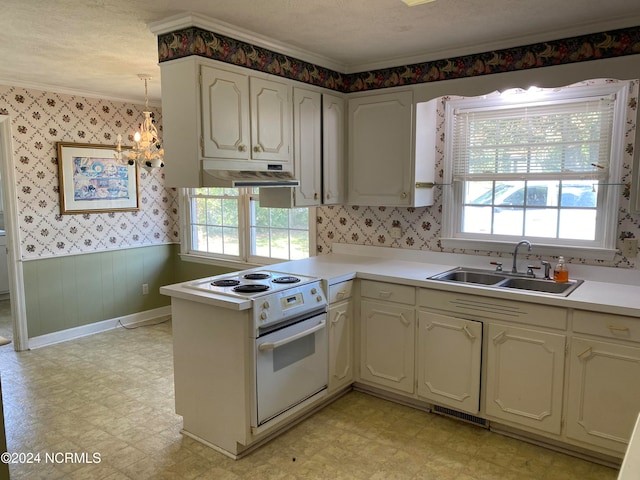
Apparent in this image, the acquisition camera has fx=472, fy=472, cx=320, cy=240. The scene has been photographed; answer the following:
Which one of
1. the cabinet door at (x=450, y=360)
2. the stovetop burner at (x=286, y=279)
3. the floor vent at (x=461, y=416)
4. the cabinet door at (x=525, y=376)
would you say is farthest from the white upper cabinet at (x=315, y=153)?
the floor vent at (x=461, y=416)

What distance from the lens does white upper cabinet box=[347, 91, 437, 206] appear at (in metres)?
3.40

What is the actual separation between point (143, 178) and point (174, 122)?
265 cm

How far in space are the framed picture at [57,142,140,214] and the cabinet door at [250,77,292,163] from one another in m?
2.23

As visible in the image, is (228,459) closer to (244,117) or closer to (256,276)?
(256,276)

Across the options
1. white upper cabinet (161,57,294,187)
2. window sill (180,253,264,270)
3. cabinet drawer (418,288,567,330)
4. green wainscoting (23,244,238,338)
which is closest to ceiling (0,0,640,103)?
white upper cabinet (161,57,294,187)

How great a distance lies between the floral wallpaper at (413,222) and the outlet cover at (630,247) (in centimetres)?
2

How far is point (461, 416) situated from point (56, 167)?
4.06 m

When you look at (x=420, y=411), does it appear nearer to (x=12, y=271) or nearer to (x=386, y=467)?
(x=386, y=467)

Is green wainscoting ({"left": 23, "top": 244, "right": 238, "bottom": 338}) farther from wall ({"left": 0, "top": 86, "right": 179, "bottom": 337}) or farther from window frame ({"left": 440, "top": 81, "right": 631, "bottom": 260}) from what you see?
window frame ({"left": 440, "top": 81, "right": 631, "bottom": 260})

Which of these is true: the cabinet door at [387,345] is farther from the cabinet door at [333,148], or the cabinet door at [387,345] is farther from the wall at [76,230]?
the wall at [76,230]

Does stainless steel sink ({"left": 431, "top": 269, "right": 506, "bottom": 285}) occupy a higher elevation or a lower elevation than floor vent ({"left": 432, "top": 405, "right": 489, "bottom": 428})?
higher

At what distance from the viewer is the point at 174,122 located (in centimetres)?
274

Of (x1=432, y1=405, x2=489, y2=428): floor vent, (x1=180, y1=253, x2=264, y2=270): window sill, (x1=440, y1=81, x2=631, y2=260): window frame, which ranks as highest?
(x1=440, y1=81, x2=631, y2=260): window frame

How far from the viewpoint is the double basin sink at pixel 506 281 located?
2.89 metres
